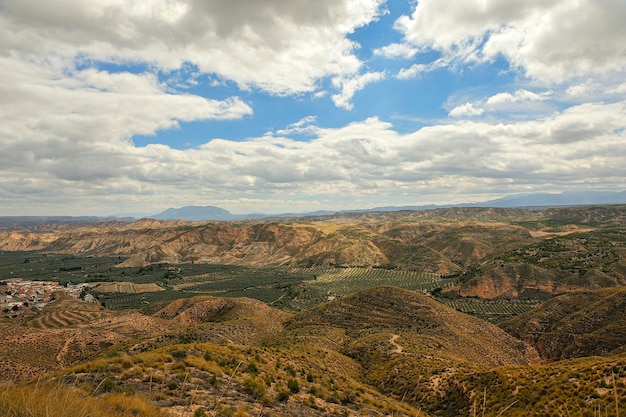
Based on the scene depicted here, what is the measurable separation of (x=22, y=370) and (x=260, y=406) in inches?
1623

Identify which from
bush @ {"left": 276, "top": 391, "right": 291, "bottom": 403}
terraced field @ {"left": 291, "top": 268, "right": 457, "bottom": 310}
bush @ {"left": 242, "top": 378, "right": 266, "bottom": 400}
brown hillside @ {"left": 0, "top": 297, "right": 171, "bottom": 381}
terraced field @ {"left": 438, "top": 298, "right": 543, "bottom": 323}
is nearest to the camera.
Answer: bush @ {"left": 242, "top": 378, "right": 266, "bottom": 400}

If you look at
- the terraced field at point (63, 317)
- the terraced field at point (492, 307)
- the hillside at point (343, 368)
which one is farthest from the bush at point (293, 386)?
the terraced field at point (492, 307)

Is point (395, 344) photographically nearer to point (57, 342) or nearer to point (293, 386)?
point (293, 386)

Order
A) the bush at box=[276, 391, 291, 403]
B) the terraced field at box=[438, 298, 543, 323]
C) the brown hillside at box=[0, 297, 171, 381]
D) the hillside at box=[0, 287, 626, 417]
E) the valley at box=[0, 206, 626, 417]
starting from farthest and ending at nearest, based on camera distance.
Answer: the terraced field at box=[438, 298, 543, 323] < the brown hillside at box=[0, 297, 171, 381] < the bush at box=[276, 391, 291, 403] < the valley at box=[0, 206, 626, 417] < the hillside at box=[0, 287, 626, 417]

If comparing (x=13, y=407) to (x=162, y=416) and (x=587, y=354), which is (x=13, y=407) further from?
(x=587, y=354)

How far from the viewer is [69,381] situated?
17.5 meters

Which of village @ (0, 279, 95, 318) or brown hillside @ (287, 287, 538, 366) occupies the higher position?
brown hillside @ (287, 287, 538, 366)

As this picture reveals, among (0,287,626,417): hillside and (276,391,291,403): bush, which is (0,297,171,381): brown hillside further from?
(276,391,291,403): bush

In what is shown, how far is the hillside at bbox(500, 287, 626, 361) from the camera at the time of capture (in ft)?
170

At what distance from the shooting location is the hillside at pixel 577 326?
51.8 m

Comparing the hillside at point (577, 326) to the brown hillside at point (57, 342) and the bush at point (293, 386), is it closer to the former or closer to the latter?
the bush at point (293, 386)

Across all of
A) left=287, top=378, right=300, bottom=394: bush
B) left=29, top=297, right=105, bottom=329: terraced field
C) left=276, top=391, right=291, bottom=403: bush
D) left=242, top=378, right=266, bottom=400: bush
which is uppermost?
left=242, top=378, right=266, bottom=400: bush

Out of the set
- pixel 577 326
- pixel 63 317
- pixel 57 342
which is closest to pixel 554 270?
pixel 577 326

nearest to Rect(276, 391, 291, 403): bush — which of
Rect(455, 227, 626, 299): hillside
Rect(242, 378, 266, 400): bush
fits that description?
Rect(242, 378, 266, 400): bush
